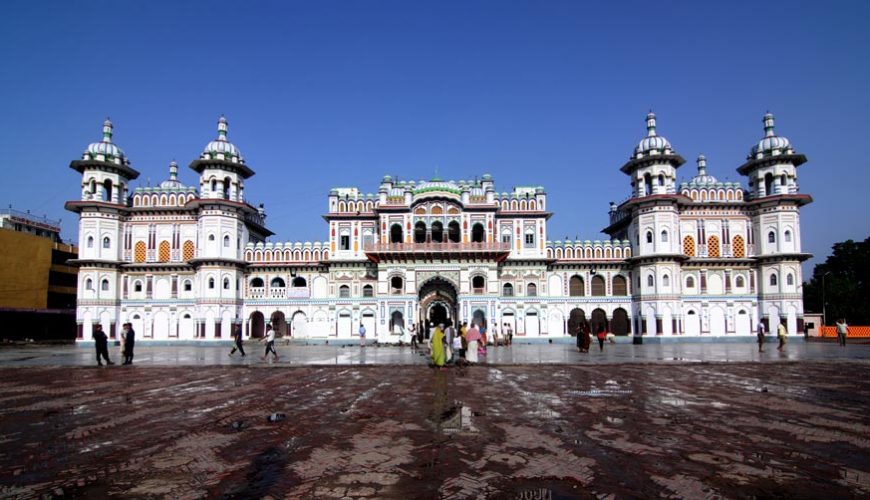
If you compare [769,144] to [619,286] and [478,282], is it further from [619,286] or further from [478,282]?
[478,282]

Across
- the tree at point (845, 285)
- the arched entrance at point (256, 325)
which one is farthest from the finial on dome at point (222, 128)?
the tree at point (845, 285)

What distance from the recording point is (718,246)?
43.6 metres

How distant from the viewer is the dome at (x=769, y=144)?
142 ft

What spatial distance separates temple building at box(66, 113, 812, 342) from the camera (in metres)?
41.7

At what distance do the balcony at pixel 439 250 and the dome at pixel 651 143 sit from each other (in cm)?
1378

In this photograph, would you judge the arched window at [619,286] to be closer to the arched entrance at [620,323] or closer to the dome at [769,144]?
the arched entrance at [620,323]

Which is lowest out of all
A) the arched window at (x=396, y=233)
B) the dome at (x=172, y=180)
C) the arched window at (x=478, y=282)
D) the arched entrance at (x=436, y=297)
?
the arched entrance at (x=436, y=297)

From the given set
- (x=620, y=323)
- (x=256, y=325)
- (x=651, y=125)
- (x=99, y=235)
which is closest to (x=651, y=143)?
(x=651, y=125)

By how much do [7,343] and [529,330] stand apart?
40479 mm

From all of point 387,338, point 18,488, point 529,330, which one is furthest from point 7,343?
point 18,488

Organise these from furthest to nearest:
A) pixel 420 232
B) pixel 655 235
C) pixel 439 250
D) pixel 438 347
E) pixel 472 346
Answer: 1. pixel 420 232
2. pixel 655 235
3. pixel 439 250
4. pixel 472 346
5. pixel 438 347

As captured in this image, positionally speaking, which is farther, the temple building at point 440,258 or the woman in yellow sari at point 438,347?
the temple building at point 440,258

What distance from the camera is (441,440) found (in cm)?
732

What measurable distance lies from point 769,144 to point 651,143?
911 cm
